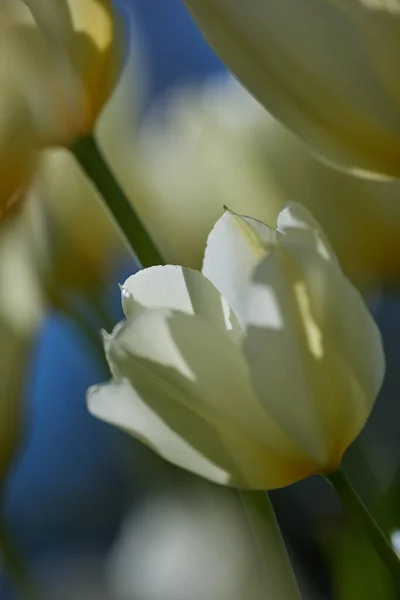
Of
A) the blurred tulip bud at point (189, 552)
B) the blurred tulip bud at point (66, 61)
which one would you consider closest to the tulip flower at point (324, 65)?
the blurred tulip bud at point (66, 61)

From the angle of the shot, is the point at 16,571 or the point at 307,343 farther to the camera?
the point at 16,571

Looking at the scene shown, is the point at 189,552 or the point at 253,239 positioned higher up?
the point at 253,239

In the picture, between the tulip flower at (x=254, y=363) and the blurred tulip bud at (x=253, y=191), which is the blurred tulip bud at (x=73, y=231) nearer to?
the blurred tulip bud at (x=253, y=191)

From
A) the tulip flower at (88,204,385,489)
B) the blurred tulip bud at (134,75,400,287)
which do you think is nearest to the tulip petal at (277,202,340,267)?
the tulip flower at (88,204,385,489)

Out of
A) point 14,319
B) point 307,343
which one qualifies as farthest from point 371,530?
point 14,319

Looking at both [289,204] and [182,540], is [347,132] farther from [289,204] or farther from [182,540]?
[182,540]

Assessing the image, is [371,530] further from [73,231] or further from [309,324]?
[73,231]
